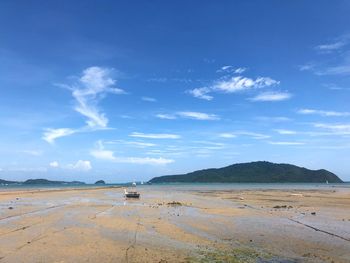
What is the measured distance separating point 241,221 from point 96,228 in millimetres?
10107

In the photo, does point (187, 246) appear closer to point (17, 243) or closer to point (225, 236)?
point (225, 236)

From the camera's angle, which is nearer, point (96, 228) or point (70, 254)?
point (70, 254)

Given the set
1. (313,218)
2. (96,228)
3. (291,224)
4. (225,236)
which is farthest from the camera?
(313,218)

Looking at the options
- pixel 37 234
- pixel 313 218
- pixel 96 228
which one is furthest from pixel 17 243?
pixel 313 218

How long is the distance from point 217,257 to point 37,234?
37.8ft

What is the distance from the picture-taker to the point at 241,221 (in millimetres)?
29172

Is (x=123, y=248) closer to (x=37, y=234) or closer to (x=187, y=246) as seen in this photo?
(x=187, y=246)

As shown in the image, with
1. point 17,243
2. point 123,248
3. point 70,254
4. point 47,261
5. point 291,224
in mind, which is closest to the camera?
point 47,261

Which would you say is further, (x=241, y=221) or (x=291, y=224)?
(x=241, y=221)

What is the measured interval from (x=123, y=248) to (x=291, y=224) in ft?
43.6

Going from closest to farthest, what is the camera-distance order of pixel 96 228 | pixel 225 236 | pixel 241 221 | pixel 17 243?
1. pixel 17 243
2. pixel 225 236
3. pixel 96 228
4. pixel 241 221

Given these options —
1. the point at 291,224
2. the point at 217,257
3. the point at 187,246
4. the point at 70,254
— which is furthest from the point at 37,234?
the point at 291,224

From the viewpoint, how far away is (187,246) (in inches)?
746

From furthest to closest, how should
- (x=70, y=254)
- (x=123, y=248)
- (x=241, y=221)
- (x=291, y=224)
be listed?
(x=241, y=221), (x=291, y=224), (x=123, y=248), (x=70, y=254)
